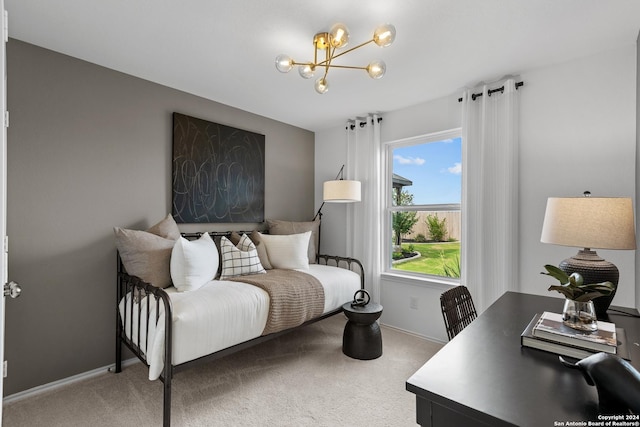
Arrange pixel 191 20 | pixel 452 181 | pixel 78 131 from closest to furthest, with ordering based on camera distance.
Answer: pixel 191 20, pixel 78 131, pixel 452 181

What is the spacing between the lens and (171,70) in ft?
8.25

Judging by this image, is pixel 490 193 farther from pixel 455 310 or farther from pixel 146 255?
pixel 146 255

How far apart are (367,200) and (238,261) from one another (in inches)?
64.7

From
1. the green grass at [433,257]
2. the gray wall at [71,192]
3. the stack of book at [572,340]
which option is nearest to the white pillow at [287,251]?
the gray wall at [71,192]

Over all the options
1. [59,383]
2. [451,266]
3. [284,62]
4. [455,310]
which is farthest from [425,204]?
[59,383]

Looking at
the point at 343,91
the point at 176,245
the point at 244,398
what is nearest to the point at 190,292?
the point at 176,245

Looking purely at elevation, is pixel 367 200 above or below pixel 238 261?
above

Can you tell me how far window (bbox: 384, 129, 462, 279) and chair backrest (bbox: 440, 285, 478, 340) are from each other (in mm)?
1364

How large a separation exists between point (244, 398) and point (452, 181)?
2.68 m

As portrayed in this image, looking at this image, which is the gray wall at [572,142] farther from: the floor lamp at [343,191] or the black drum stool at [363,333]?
the floor lamp at [343,191]

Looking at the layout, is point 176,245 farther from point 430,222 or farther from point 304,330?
point 430,222

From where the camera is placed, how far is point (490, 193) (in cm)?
272

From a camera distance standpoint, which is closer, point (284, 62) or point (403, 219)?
point (284, 62)

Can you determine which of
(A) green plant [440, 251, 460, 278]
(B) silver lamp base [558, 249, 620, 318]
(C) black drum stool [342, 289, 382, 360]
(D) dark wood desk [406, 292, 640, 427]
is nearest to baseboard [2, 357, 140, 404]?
(C) black drum stool [342, 289, 382, 360]
